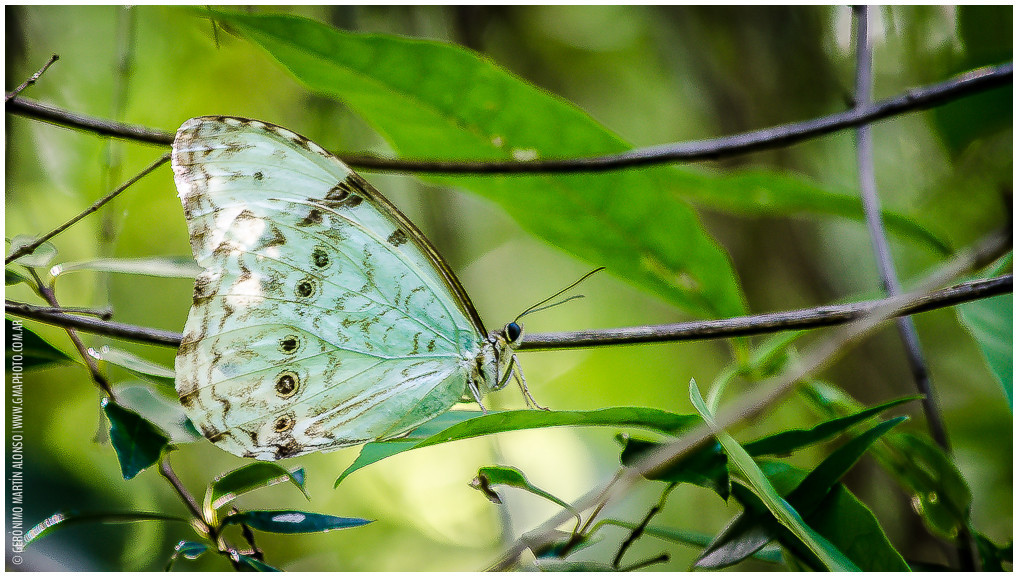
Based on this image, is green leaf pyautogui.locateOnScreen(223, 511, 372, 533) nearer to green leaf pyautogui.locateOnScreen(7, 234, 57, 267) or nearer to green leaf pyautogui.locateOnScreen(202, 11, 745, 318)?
green leaf pyautogui.locateOnScreen(7, 234, 57, 267)

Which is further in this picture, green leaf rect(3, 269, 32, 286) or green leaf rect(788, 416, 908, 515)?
green leaf rect(3, 269, 32, 286)

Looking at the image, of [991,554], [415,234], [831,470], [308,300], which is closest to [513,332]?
[415,234]

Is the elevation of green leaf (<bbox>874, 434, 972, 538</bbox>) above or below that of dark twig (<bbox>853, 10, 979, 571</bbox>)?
below

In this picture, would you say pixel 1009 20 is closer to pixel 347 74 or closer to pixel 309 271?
pixel 347 74

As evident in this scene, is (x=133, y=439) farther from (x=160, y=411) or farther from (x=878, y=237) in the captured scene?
(x=878, y=237)

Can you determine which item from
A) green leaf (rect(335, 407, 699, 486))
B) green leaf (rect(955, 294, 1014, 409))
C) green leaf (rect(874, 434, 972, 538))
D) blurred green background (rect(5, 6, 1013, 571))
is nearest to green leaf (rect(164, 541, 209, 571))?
green leaf (rect(335, 407, 699, 486))

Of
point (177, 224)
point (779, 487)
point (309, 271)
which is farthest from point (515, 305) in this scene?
point (779, 487)
